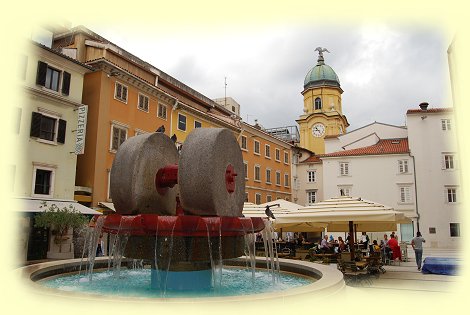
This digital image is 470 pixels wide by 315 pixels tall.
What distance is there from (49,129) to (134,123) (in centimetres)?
586

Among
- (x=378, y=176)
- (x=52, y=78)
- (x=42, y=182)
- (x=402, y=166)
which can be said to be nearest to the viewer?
(x=42, y=182)

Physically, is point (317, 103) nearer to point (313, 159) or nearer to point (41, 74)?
point (313, 159)

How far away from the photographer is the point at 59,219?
57.6 feet

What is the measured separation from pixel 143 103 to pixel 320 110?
34825 millimetres

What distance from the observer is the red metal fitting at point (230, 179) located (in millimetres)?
7675

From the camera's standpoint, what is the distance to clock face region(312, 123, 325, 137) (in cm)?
5522

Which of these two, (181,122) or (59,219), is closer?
(59,219)

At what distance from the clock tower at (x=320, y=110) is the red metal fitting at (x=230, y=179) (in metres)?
47.1

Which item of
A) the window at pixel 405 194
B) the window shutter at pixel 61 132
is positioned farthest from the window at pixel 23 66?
the window at pixel 405 194

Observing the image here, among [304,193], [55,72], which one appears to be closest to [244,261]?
[55,72]

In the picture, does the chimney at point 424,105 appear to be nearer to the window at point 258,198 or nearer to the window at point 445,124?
the window at point 445,124

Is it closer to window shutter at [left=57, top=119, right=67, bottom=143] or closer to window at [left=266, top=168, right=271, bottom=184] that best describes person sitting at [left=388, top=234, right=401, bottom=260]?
window shutter at [left=57, top=119, right=67, bottom=143]

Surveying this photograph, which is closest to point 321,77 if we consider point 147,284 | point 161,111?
point 161,111

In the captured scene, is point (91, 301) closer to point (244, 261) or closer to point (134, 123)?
point (244, 261)
